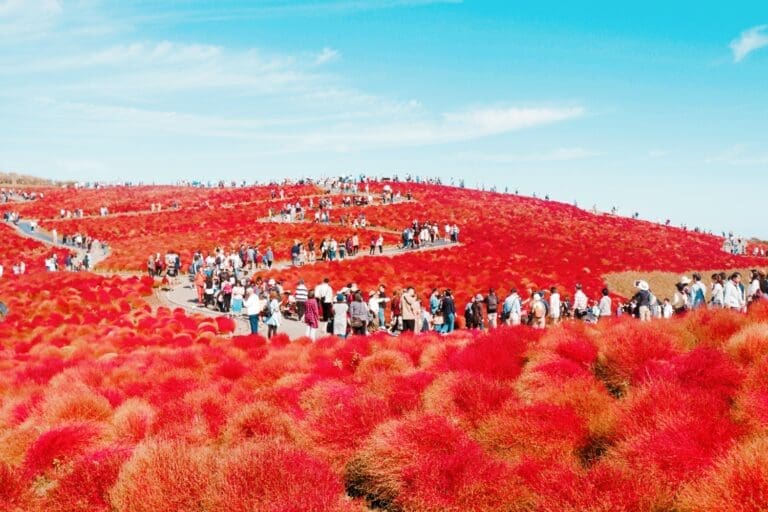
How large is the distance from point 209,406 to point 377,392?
302cm

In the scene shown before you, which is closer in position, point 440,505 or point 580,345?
point 440,505

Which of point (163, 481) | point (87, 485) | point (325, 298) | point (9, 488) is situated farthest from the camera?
point (325, 298)

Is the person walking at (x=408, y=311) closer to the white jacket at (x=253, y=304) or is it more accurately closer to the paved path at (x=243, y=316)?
the paved path at (x=243, y=316)

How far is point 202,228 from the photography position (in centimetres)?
5584

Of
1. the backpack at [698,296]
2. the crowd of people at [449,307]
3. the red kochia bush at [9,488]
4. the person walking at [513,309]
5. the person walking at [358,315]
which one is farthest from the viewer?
the backpack at [698,296]

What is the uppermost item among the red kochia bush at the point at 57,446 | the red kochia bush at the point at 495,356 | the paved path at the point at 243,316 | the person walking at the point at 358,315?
the red kochia bush at the point at 495,356

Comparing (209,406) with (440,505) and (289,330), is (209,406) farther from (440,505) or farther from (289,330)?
(289,330)

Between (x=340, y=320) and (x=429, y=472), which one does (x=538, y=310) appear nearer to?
(x=340, y=320)

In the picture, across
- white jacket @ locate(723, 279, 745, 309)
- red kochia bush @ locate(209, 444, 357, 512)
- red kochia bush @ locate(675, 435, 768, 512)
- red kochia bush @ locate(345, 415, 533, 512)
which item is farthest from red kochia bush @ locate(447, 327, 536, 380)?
white jacket @ locate(723, 279, 745, 309)

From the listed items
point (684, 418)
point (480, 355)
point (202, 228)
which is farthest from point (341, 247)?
point (684, 418)

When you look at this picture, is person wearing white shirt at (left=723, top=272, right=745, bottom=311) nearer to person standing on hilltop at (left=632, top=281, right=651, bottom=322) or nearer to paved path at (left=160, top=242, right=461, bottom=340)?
person standing on hilltop at (left=632, top=281, right=651, bottom=322)

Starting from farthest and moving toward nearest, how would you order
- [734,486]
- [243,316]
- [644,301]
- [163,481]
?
[243,316] < [644,301] < [163,481] < [734,486]

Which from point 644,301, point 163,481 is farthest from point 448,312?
point 163,481

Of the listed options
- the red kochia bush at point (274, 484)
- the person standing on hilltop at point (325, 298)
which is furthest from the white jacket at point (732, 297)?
the red kochia bush at point (274, 484)
